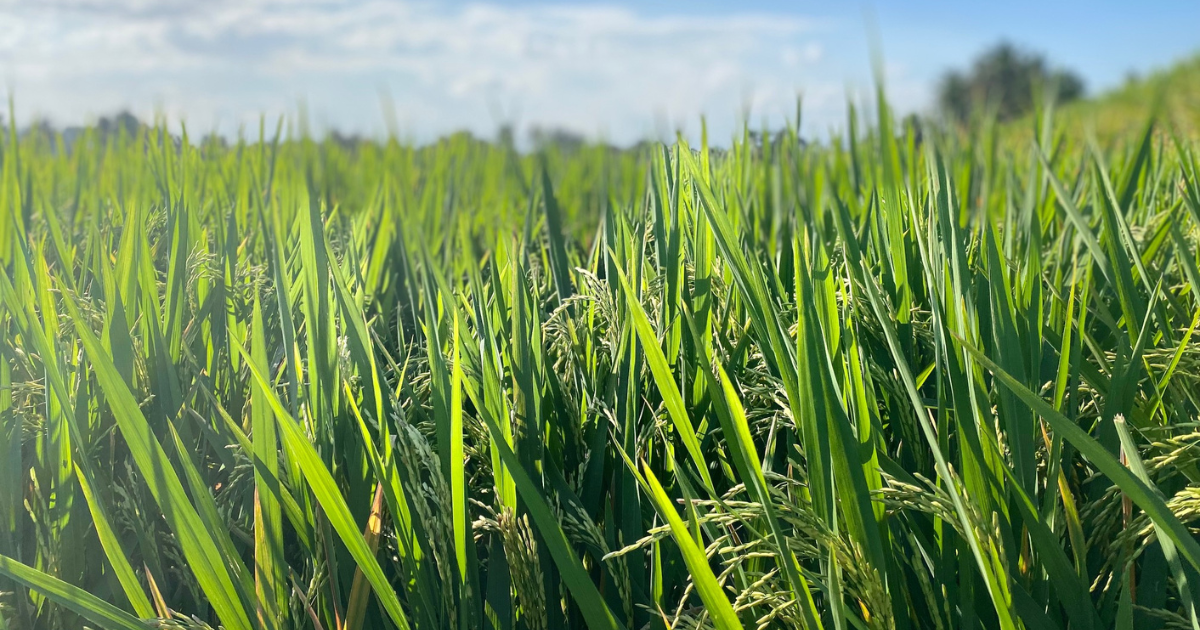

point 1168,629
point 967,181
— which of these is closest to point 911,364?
point 1168,629

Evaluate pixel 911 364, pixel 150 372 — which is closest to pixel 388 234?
pixel 150 372

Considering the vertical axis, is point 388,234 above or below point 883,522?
above

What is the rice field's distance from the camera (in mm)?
609

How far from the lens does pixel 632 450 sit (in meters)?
0.77

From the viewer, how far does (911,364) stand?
33.2 inches

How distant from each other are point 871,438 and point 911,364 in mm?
246

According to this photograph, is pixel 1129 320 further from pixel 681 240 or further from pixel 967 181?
pixel 967 181

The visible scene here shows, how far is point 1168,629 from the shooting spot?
0.65m

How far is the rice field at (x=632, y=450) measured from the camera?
61 centimetres

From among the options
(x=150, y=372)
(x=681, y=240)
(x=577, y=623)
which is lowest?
(x=577, y=623)

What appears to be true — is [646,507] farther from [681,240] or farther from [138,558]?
[138,558]

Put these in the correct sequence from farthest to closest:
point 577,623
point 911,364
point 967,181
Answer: point 967,181 → point 911,364 → point 577,623

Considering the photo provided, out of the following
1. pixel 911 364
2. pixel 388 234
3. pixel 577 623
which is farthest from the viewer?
pixel 388 234

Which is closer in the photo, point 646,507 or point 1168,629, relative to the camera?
point 1168,629
